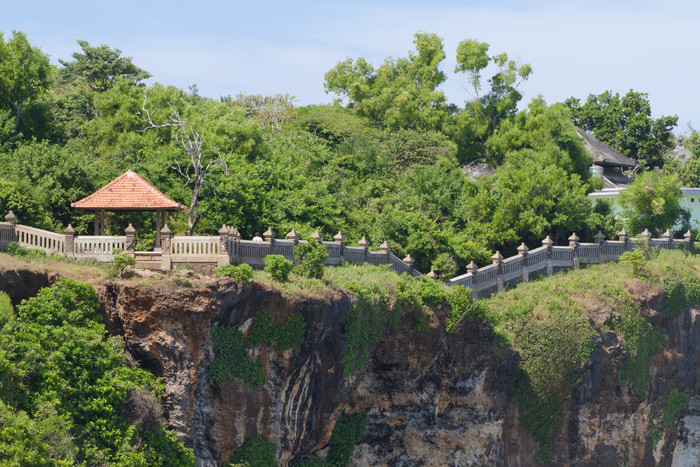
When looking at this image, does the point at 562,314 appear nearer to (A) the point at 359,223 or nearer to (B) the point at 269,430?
(A) the point at 359,223

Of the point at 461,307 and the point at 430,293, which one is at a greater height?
the point at 430,293

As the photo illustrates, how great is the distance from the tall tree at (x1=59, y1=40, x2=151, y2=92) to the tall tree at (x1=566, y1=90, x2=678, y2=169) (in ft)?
118

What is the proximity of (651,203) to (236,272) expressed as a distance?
104ft

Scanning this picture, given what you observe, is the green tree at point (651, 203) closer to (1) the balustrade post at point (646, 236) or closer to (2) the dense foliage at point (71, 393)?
(1) the balustrade post at point (646, 236)

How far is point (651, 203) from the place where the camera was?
200ft

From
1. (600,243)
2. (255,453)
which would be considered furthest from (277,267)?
(600,243)

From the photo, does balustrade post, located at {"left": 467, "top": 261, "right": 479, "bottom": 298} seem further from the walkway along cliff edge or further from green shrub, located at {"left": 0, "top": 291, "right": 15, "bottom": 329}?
green shrub, located at {"left": 0, "top": 291, "right": 15, "bottom": 329}

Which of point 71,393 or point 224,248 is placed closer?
point 71,393

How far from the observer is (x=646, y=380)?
54312mm

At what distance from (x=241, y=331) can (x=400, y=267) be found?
12.5 meters

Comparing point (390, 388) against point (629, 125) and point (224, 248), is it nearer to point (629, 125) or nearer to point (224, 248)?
point (224, 248)

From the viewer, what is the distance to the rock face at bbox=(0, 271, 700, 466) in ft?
117

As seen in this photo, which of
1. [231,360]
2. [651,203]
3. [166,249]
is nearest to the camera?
[231,360]

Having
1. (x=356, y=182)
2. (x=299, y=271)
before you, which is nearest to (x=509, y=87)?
(x=356, y=182)
